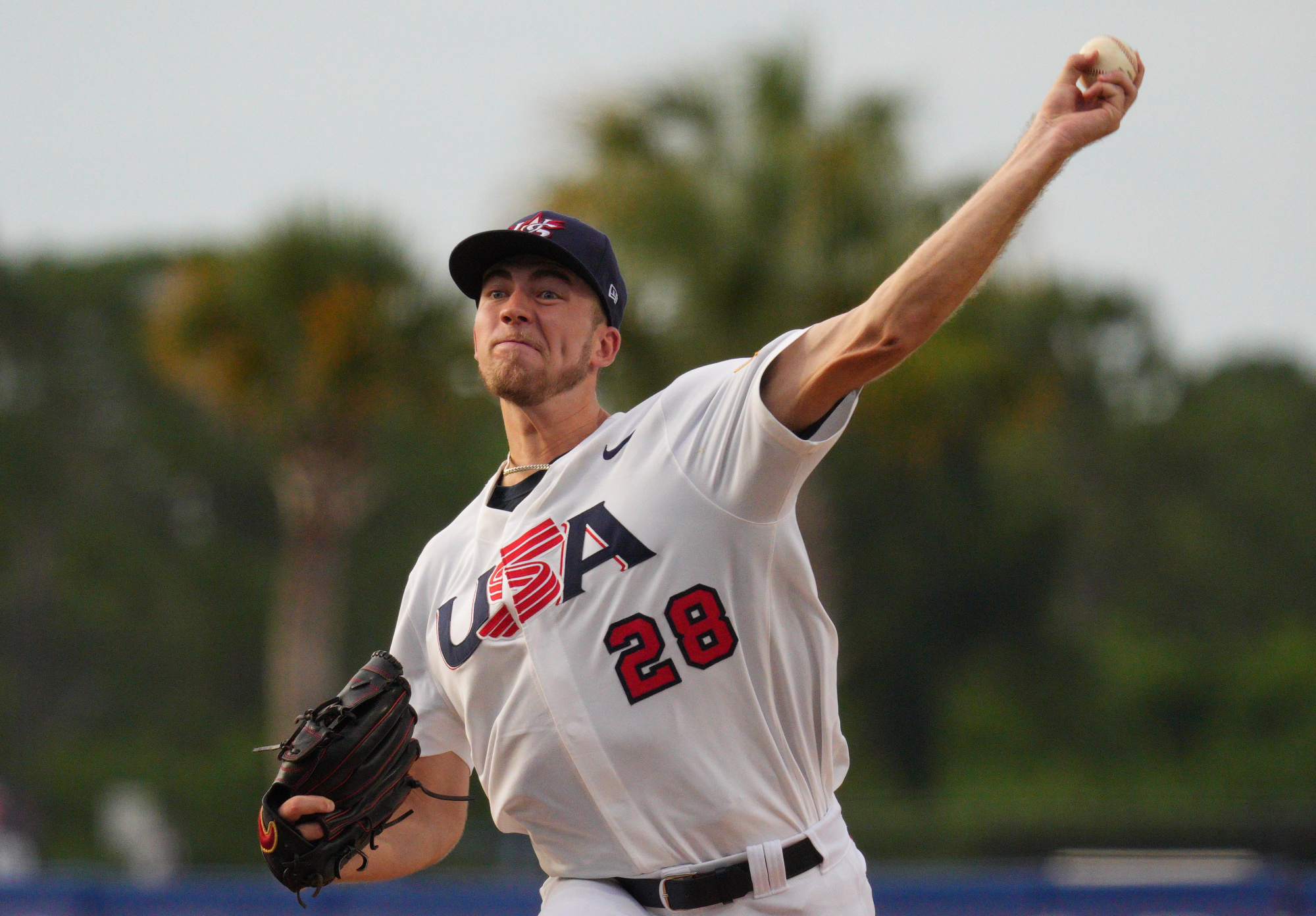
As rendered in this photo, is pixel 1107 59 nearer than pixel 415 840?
Yes

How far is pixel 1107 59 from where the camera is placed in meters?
2.78

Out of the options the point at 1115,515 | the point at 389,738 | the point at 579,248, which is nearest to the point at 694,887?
the point at 389,738

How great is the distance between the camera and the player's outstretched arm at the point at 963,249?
267 centimetres

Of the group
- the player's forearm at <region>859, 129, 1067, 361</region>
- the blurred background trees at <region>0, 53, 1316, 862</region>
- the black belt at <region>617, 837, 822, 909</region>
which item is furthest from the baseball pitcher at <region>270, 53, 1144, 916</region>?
the blurred background trees at <region>0, 53, 1316, 862</region>

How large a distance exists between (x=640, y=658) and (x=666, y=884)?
513 mm

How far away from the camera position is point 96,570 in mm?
40594

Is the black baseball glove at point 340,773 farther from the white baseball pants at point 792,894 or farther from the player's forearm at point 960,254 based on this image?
the player's forearm at point 960,254

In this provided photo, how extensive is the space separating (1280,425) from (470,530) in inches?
1803

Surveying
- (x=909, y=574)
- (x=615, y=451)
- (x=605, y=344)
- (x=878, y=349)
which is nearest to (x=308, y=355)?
(x=605, y=344)

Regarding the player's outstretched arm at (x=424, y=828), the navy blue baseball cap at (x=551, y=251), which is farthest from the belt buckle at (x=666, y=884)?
the navy blue baseball cap at (x=551, y=251)

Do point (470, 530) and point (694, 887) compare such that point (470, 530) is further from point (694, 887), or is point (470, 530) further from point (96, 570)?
point (96, 570)

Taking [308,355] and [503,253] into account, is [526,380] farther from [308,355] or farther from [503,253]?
[308,355]

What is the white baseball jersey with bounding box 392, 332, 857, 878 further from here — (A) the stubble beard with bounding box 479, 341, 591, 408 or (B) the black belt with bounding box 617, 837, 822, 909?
(A) the stubble beard with bounding box 479, 341, 591, 408

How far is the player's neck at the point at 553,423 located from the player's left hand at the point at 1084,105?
1272 millimetres
